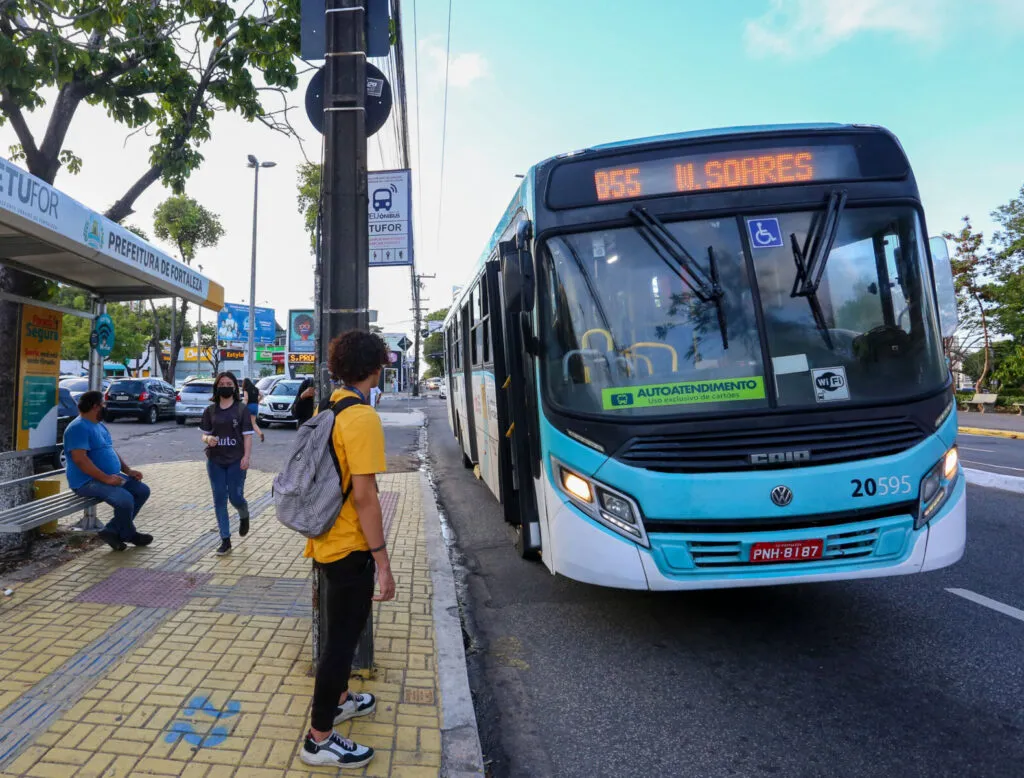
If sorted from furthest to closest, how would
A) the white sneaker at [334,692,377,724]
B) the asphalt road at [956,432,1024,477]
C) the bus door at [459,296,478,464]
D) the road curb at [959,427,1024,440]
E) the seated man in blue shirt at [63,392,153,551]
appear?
the road curb at [959,427,1024,440] → the asphalt road at [956,432,1024,477] → the bus door at [459,296,478,464] → the seated man in blue shirt at [63,392,153,551] → the white sneaker at [334,692,377,724]

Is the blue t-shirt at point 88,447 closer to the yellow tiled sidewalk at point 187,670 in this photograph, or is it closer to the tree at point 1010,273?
the yellow tiled sidewalk at point 187,670

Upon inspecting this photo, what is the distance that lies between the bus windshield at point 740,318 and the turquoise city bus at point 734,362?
0.01 metres

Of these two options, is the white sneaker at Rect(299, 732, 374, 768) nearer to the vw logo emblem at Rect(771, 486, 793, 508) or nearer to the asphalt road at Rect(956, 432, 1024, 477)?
the vw logo emblem at Rect(771, 486, 793, 508)

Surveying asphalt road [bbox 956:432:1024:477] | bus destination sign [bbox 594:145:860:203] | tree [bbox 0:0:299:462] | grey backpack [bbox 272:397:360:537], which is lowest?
asphalt road [bbox 956:432:1024:477]

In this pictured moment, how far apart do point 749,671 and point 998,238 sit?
134ft

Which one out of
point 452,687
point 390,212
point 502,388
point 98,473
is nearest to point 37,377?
point 98,473

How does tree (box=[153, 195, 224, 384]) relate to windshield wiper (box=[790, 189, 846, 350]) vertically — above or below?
above

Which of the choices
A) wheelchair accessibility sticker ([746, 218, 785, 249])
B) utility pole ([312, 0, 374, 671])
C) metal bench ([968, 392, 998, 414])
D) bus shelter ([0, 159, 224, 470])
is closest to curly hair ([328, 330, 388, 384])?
utility pole ([312, 0, 374, 671])

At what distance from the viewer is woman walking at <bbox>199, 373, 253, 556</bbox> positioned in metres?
6.13

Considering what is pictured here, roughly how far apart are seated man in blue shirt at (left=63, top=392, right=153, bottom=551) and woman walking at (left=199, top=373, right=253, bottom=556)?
29.2 inches

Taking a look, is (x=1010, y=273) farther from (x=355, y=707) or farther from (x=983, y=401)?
(x=355, y=707)

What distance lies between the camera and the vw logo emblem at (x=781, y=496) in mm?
3752

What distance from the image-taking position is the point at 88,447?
612cm

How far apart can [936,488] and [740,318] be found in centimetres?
148
